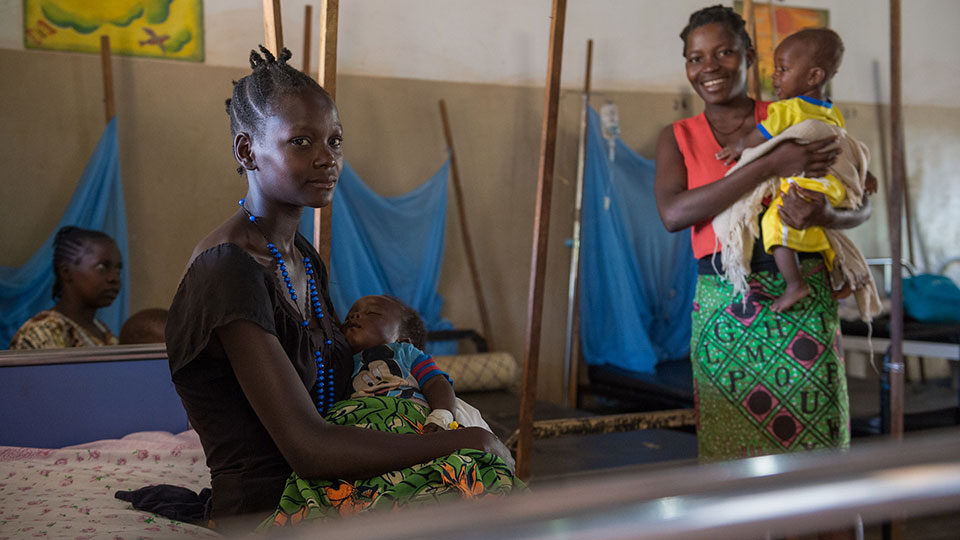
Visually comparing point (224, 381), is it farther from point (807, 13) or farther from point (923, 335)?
point (807, 13)

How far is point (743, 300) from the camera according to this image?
2230 mm

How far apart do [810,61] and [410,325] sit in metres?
1.45

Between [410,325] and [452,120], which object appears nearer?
[410,325]

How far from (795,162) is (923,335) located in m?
4.22

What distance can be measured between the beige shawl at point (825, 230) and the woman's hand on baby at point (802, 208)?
7 cm

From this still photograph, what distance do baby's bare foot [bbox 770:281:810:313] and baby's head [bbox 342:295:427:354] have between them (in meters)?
0.98

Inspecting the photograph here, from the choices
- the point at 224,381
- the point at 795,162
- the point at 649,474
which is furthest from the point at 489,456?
the point at 795,162

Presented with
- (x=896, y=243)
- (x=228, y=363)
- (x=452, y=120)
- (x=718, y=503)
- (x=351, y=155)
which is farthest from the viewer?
(x=452, y=120)

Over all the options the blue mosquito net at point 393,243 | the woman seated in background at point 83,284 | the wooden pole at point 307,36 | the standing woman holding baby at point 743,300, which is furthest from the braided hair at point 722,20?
the wooden pole at point 307,36

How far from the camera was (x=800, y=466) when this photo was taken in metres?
0.47

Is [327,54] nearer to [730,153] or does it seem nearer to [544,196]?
[544,196]

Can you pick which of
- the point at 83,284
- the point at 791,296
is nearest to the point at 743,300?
the point at 791,296

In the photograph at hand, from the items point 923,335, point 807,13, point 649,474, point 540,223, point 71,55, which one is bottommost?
point 923,335

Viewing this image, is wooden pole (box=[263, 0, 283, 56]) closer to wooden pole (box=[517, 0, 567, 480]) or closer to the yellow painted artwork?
wooden pole (box=[517, 0, 567, 480])
